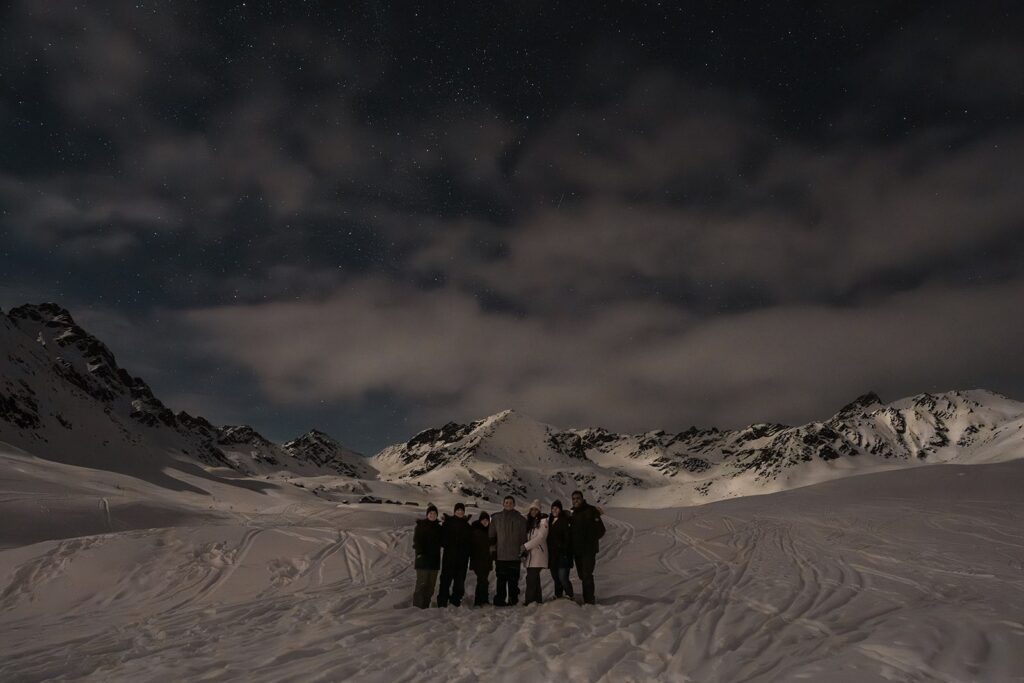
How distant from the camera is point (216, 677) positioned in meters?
6.23

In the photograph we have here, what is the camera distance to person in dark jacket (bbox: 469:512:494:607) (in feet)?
34.0

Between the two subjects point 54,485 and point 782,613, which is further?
point 54,485

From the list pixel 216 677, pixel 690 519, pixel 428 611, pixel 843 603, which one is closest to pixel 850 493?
pixel 690 519

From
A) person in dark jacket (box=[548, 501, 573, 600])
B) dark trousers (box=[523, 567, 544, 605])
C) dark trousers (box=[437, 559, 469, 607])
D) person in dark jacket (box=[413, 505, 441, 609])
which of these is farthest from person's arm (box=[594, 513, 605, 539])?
person in dark jacket (box=[413, 505, 441, 609])

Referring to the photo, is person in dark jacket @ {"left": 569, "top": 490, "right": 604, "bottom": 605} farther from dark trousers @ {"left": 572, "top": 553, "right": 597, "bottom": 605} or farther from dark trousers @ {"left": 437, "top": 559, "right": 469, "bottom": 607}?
dark trousers @ {"left": 437, "top": 559, "right": 469, "bottom": 607}

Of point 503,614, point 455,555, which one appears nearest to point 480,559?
point 455,555

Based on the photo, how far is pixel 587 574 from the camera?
9961 millimetres

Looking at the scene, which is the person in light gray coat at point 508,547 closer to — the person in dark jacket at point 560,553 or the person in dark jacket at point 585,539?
the person in dark jacket at point 560,553

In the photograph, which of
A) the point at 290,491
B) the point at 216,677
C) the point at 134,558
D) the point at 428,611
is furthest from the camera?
the point at 290,491

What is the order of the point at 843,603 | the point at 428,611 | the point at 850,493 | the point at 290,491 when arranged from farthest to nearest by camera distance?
the point at 290,491 < the point at 850,493 < the point at 428,611 < the point at 843,603

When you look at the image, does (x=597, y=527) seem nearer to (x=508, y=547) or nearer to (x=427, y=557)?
(x=508, y=547)

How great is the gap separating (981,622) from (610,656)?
4864mm

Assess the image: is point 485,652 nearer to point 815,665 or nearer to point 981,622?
point 815,665

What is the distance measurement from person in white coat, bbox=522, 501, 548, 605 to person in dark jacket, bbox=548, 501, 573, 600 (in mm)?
125
